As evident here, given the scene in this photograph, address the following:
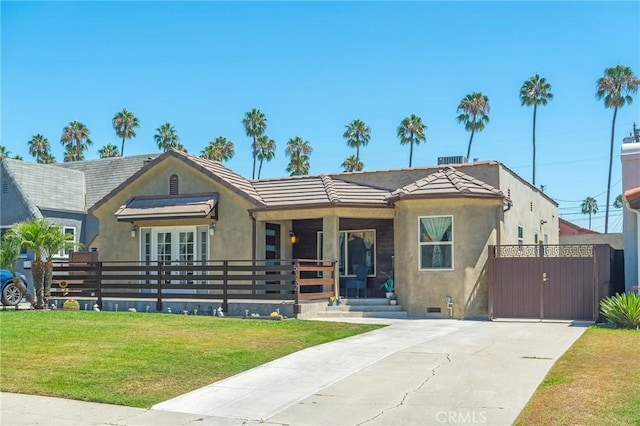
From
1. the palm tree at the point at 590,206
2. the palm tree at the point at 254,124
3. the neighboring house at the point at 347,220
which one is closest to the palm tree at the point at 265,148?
A: the palm tree at the point at 254,124

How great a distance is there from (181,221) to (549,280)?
11200mm

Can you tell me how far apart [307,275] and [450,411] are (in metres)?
14.4

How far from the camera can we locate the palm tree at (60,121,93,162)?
202 ft

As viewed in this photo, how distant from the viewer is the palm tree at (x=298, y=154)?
6328 centimetres

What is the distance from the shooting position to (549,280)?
17250mm

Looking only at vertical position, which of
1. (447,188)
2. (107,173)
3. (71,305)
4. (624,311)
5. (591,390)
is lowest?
(591,390)

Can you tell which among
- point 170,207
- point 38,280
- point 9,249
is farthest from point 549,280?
point 9,249

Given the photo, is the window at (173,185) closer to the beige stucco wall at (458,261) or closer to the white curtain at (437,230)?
the beige stucco wall at (458,261)

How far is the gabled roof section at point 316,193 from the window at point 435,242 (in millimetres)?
1641

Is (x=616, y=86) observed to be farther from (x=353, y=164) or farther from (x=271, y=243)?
(x=271, y=243)

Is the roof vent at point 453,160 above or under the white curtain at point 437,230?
above

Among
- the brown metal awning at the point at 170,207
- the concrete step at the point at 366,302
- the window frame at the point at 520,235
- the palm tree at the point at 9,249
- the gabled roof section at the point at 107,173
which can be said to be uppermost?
the gabled roof section at the point at 107,173

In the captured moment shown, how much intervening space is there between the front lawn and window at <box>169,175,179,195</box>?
1408 cm

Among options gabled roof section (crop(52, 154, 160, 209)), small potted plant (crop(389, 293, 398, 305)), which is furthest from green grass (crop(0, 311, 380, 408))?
gabled roof section (crop(52, 154, 160, 209))
